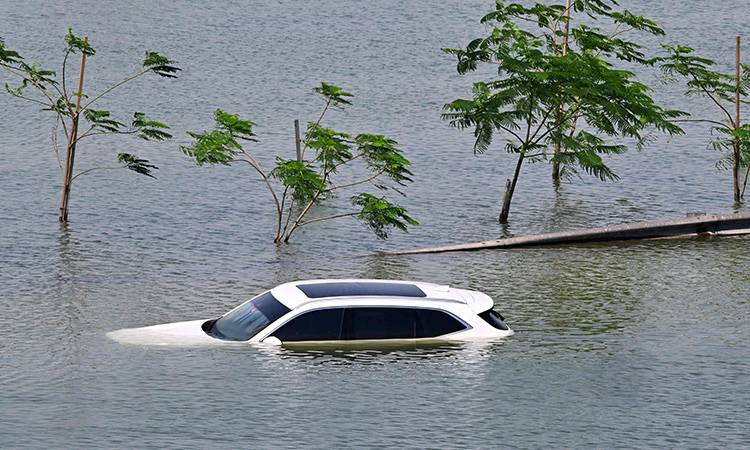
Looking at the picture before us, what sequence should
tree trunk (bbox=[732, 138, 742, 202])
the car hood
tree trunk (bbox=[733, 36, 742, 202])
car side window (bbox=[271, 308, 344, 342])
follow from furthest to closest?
tree trunk (bbox=[732, 138, 742, 202])
tree trunk (bbox=[733, 36, 742, 202])
the car hood
car side window (bbox=[271, 308, 344, 342])

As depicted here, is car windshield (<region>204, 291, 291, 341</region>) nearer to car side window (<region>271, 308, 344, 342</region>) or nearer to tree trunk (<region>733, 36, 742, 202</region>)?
car side window (<region>271, 308, 344, 342</region>)

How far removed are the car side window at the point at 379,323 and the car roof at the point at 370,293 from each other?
0.44 ft

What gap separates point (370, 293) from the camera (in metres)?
15.0

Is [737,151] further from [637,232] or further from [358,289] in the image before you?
[358,289]

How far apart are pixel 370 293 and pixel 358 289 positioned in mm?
226

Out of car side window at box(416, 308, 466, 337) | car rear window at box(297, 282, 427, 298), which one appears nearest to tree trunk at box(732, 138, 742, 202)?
car rear window at box(297, 282, 427, 298)

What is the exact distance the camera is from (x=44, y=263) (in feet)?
73.0

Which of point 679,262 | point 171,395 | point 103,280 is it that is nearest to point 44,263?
point 103,280

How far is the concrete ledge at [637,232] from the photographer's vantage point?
922 inches

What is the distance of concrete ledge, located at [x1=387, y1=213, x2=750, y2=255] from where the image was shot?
23422 millimetres

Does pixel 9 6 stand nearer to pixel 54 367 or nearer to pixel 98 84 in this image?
pixel 98 84

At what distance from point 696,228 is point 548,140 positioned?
536 cm

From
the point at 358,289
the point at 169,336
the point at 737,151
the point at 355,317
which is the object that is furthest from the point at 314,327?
the point at 737,151

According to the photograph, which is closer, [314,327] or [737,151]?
[314,327]
